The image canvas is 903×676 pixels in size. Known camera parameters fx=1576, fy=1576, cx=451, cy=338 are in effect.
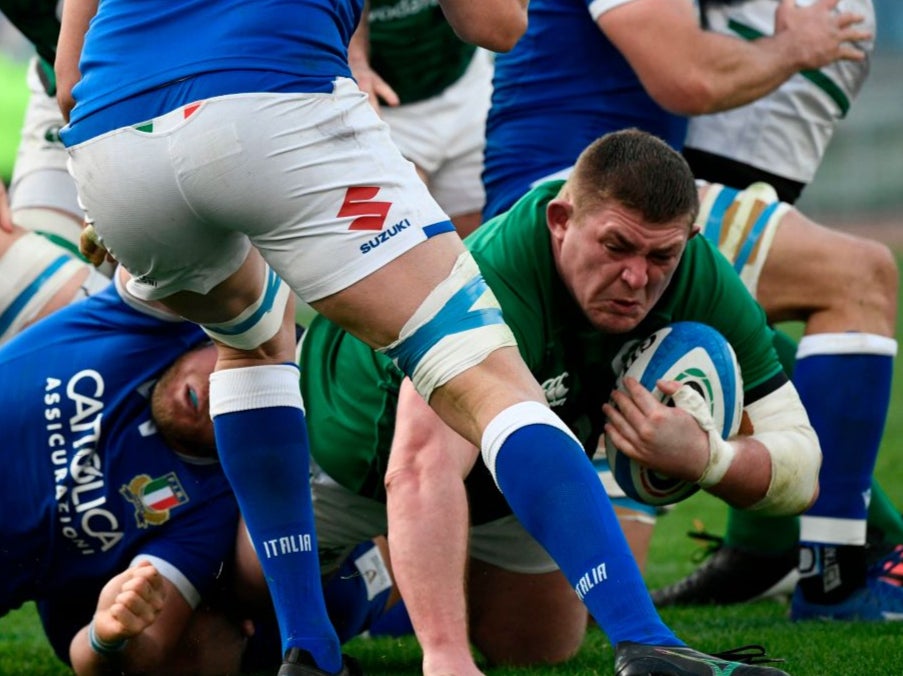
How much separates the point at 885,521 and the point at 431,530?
2.13 m

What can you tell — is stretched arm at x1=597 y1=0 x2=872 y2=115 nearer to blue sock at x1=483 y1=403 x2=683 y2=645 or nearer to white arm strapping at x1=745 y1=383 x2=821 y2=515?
white arm strapping at x1=745 y1=383 x2=821 y2=515

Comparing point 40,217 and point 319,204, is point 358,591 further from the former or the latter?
point 40,217

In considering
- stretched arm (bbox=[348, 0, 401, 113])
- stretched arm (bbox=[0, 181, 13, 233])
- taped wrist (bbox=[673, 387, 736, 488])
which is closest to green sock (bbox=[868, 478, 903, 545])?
taped wrist (bbox=[673, 387, 736, 488])

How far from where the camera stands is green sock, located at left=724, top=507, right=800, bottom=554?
4.83m

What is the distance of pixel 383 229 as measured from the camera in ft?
8.45

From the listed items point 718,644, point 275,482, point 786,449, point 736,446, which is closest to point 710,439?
point 736,446

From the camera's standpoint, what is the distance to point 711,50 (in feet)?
14.1

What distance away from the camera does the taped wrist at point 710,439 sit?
3.36m

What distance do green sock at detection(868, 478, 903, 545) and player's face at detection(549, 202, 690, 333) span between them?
159 centimetres

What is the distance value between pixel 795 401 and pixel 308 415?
1.20 metres

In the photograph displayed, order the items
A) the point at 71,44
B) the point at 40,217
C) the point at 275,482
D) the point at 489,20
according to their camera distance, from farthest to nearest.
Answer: the point at 40,217, the point at 275,482, the point at 71,44, the point at 489,20

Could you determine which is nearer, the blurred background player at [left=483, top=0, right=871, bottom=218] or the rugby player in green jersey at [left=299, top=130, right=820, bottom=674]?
the rugby player in green jersey at [left=299, top=130, right=820, bottom=674]

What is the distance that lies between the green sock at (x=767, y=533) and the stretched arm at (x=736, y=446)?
3.84 ft

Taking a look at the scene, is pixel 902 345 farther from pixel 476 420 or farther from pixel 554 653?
pixel 476 420
